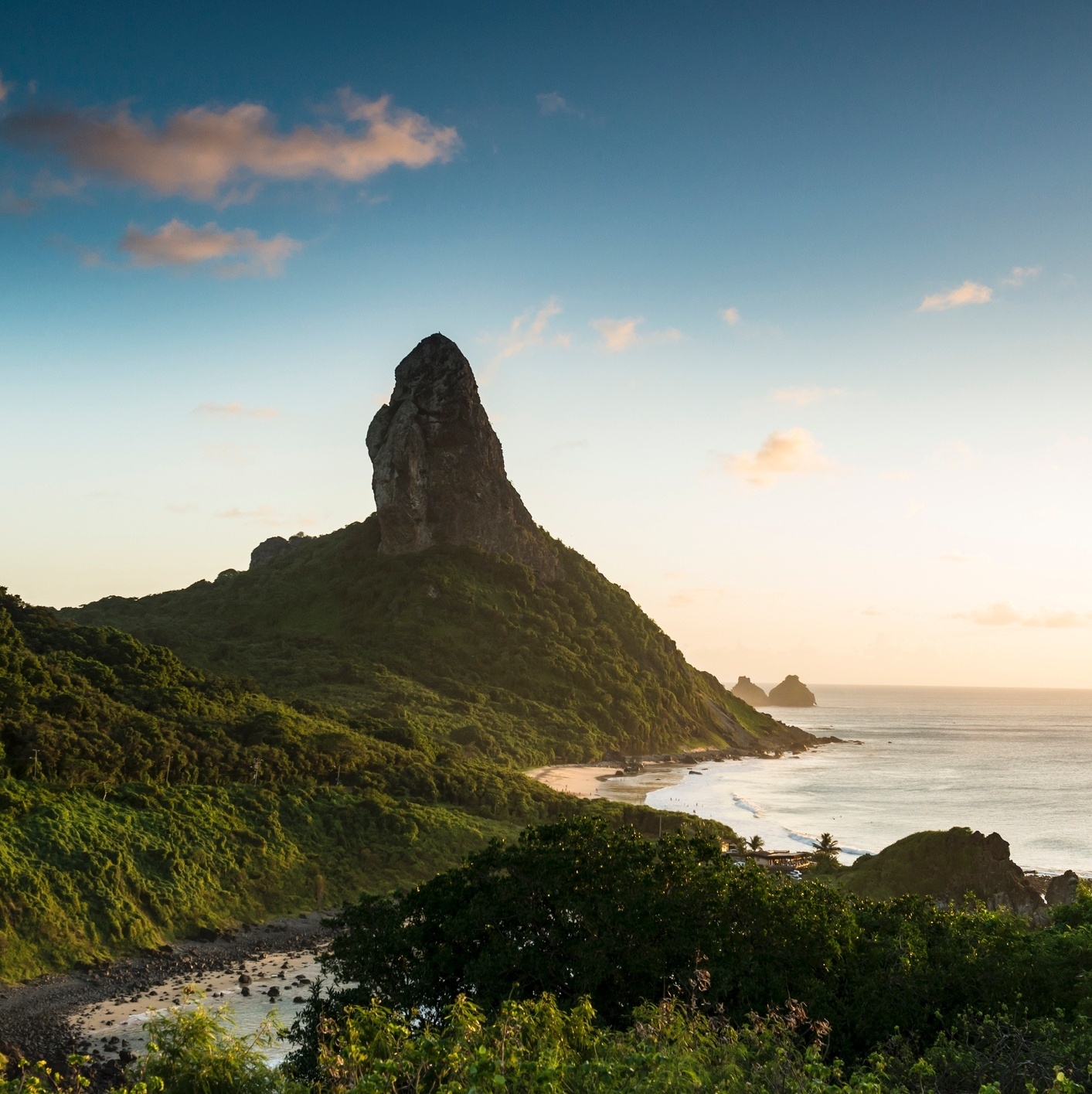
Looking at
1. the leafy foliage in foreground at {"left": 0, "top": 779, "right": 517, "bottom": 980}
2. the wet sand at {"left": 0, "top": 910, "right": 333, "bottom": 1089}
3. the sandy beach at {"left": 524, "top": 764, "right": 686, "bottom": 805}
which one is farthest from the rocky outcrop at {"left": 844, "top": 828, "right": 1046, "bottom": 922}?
the sandy beach at {"left": 524, "top": 764, "right": 686, "bottom": 805}

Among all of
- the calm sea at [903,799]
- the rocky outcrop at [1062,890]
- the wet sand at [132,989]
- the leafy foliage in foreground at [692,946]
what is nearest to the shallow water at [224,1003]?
the wet sand at [132,989]

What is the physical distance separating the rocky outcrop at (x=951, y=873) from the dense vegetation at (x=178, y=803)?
21641mm

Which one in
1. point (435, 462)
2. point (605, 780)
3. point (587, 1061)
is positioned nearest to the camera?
point (587, 1061)

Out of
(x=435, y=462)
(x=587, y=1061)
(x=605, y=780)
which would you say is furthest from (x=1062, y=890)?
(x=435, y=462)

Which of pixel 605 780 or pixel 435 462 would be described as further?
pixel 435 462

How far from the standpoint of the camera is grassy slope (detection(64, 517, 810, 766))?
130625mm

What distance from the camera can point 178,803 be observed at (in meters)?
54.7

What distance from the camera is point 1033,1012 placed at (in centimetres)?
2186

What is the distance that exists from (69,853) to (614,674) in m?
132

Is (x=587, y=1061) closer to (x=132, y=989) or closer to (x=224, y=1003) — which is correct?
(x=224, y=1003)

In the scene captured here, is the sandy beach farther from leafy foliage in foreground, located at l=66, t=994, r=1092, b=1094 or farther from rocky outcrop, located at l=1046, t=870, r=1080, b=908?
leafy foliage in foreground, located at l=66, t=994, r=1092, b=1094

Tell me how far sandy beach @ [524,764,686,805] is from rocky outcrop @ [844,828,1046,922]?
4391cm

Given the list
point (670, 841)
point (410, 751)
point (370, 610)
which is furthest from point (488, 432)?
point (670, 841)

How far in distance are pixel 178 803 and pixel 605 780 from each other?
78.3 metres
